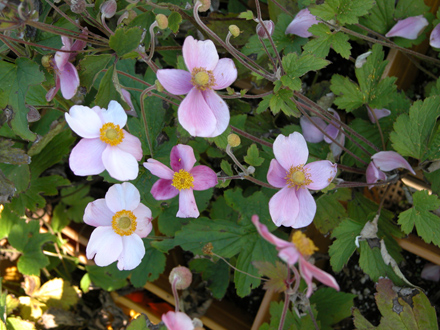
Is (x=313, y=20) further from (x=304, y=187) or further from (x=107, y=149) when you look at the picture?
(x=107, y=149)

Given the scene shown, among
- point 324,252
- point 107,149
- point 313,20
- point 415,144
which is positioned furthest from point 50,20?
point 324,252

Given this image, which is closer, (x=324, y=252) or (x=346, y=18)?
(x=346, y=18)

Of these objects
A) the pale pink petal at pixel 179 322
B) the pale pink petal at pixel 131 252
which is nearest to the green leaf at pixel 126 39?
the pale pink petal at pixel 131 252

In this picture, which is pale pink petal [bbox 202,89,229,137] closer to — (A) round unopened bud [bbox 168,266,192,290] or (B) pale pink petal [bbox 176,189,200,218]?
(B) pale pink petal [bbox 176,189,200,218]

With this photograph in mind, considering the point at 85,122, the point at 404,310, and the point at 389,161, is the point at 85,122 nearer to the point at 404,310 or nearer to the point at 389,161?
the point at 389,161

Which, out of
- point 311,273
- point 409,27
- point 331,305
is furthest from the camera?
point 331,305

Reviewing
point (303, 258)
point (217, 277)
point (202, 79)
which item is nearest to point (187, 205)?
point (202, 79)

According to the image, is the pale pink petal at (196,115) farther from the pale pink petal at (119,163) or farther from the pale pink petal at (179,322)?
the pale pink petal at (179,322)
